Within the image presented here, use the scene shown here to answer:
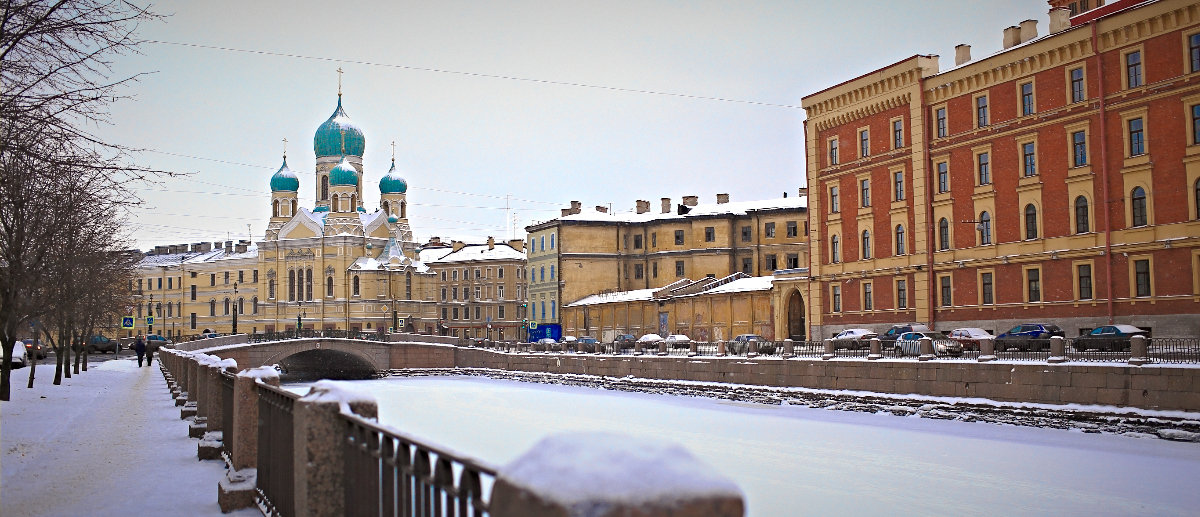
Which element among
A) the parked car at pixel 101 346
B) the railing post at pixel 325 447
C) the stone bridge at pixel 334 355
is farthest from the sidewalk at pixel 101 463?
the parked car at pixel 101 346

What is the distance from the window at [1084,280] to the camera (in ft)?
130

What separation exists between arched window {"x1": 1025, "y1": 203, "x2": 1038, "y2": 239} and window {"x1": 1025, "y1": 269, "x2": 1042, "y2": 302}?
145 cm

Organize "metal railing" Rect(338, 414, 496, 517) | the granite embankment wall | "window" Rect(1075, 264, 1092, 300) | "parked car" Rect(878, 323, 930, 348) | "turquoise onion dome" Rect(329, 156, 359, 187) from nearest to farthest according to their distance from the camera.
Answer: "metal railing" Rect(338, 414, 496, 517) → the granite embankment wall → "window" Rect(1075, 264, 1092, 300) → "parked car" Rect(878, 323, 930, 348) → "turquoise onion dome" Rect(329, 156, 359, 187)

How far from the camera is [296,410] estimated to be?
24.4 feet

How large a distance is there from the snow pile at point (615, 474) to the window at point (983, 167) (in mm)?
44154

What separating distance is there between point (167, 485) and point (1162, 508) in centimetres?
1624

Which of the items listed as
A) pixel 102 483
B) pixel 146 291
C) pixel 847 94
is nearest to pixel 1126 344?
pixel 847 94

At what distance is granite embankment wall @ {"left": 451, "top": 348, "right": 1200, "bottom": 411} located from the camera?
1065 inches

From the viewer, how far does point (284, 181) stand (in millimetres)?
115562

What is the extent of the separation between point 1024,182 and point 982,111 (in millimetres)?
3870

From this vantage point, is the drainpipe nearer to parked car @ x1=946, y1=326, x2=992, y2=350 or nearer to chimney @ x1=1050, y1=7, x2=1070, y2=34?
chimney @ x1=1050, y1=7, x2=1070, y2=34

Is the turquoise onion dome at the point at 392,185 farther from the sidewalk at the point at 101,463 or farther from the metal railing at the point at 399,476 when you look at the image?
the metal railing at the point at 399,476

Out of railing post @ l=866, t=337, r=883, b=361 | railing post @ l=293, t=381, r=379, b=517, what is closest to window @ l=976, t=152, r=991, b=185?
railing post @ l=866, t=337, r=883, b=361

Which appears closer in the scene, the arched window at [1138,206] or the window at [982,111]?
the arched window at [1138,206]
